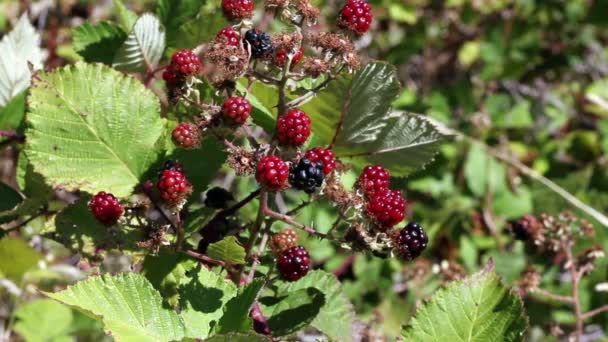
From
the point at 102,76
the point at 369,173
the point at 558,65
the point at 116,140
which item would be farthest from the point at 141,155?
the point at 558,65

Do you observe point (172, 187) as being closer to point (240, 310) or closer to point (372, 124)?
point (240, 310)

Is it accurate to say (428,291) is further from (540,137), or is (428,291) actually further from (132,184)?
(132,184)

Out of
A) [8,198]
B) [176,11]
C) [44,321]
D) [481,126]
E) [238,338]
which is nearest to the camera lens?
[238,338]

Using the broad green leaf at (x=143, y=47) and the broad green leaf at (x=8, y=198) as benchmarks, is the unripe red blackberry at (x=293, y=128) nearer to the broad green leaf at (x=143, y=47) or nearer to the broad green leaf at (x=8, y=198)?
the broad green leaf at (x=143, y=47)

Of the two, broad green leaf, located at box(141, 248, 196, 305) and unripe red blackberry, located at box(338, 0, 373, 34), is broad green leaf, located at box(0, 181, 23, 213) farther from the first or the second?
unripe red blackberry, located at box(338, 0, 373, 34)

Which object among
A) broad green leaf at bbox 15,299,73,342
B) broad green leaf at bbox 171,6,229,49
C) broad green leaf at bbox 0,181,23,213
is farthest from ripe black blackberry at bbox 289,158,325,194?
broad green leaf at bbox 15,299,73,342

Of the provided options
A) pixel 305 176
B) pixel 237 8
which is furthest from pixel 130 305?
pixel 237 8
